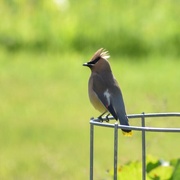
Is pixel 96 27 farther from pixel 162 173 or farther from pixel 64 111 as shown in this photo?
pixel 162 173

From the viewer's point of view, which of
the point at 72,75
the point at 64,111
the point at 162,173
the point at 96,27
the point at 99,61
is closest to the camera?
the point at 162,173

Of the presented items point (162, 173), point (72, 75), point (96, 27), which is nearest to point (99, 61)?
point (162, 173)

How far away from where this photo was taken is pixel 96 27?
10898 millimetres

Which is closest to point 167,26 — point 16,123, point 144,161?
point 16,123

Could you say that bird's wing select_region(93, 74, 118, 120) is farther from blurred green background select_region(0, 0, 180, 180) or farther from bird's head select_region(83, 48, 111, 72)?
blurred green background select_region(0, 0, 180, 180)

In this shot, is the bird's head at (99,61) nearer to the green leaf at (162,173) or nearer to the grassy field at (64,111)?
the green leaf at (162,173)

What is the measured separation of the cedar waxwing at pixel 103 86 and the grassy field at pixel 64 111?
118 cm

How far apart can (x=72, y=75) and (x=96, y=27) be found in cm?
122

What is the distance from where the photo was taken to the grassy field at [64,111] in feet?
21.8

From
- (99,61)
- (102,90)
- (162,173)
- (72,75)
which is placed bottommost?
(162,173)

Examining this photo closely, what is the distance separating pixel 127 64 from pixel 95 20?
3.43 ft

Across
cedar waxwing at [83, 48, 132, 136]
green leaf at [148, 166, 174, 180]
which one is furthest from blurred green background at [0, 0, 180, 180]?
green leaf at [148, 166, 174, 180]

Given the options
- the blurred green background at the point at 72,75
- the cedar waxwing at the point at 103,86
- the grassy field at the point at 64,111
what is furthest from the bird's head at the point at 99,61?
the blurred green background at the point at 72,75

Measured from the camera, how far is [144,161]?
3434 millimetres
